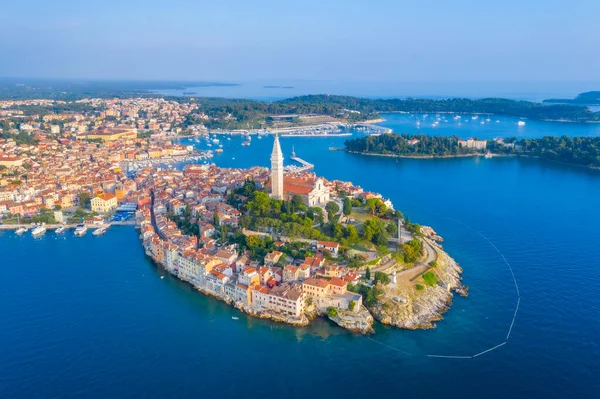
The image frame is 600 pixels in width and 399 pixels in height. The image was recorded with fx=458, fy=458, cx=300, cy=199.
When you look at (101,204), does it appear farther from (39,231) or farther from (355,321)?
(355,321)

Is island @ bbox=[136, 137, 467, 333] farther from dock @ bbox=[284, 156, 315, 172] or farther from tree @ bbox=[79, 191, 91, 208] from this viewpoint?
dock @ bbox=[284, 156, 315, 172]

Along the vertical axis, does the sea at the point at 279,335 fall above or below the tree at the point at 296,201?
below

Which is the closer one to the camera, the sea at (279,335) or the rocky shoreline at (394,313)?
the sea at (279,335)

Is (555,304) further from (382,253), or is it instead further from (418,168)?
(418,168)

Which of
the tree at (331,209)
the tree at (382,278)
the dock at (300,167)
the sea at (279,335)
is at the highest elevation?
the dock at (300,167)

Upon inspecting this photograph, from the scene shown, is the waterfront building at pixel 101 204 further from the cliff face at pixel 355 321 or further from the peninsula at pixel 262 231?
the cliff face at pixel 355 321

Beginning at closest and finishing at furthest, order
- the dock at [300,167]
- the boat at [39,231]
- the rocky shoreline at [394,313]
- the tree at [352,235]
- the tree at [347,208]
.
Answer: the rocky shoreline at [394,313], the tree at [352,235], the tree at [347,208], the boat at [39,231], the dock at [300,167]

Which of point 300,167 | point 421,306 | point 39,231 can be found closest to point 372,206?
point 421,306

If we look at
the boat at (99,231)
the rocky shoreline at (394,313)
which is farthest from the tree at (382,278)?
the boat at (99,231)
